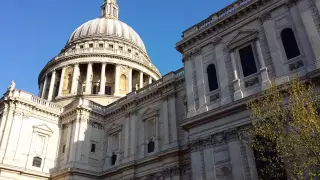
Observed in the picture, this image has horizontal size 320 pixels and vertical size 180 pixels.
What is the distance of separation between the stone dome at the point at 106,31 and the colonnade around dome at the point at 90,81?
946cm

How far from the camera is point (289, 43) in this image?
19266mm

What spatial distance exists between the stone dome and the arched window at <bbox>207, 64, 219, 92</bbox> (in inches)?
1376

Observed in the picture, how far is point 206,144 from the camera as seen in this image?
20.3m

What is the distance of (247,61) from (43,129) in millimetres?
23302

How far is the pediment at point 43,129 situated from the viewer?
32.0 metres

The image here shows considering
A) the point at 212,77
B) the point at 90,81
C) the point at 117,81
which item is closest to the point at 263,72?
the point at 212,77

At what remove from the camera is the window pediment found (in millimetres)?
21127

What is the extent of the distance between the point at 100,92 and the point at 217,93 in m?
26.1

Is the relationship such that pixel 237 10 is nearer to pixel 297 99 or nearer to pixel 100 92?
pixel 297 99

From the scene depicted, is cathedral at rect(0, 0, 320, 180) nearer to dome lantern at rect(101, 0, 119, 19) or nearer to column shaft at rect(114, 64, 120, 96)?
column shaft at rect(114, 64, 120, 96)

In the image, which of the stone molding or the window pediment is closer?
the stone molding

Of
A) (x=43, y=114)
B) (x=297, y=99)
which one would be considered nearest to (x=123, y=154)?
(x=43, y=114)

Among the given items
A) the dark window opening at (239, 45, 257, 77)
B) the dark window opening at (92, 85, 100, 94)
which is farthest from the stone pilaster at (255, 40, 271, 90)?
the dark window opening at (92, 85, 100, 94)

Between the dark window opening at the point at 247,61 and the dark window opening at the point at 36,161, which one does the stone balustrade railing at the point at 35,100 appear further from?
the dark window opening at the point at 247,61
